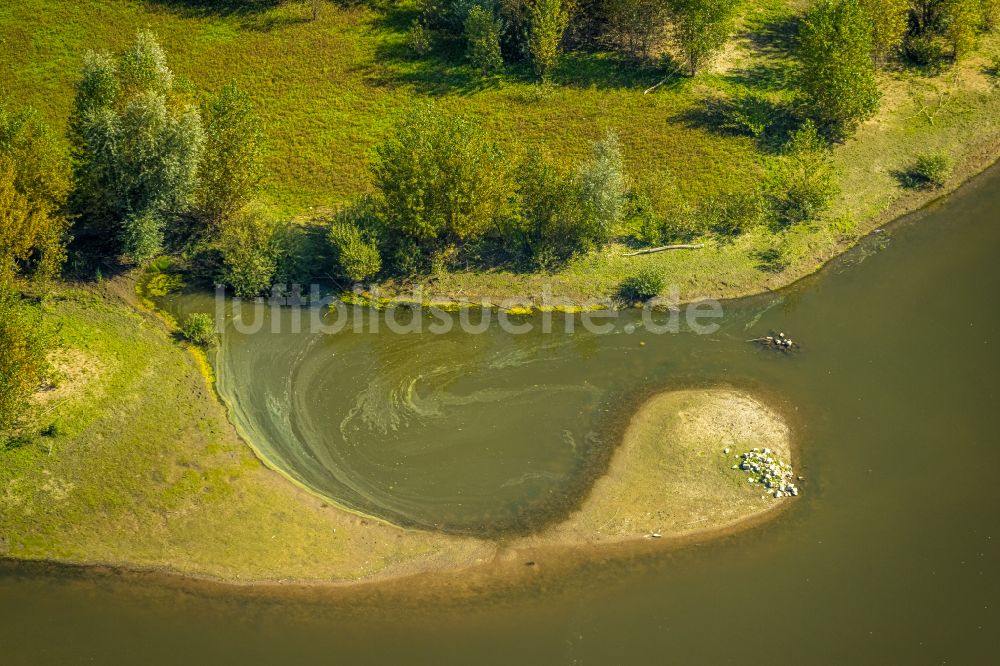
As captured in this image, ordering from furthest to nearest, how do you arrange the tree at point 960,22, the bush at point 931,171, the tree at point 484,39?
the tree at point 484,39, the tree at point 960,22, the bush at point 931,171

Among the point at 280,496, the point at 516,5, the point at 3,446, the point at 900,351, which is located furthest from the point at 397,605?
the point at 516,5

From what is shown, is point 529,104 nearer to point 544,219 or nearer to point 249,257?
point 544,219

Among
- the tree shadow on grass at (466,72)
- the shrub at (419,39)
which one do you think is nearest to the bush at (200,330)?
the tree shadow on grass at (466,72)

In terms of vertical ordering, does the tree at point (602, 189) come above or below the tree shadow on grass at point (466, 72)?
below

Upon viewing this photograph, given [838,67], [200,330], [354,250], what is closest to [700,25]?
[838,67]

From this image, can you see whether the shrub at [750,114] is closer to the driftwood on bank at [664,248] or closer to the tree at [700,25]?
the tree at [700,25]
